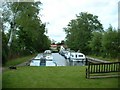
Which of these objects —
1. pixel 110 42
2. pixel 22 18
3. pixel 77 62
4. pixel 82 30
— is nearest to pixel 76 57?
pixel 77 62

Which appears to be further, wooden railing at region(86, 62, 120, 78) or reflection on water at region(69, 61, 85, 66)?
reflection on water at region(69, 61, 85, 66)

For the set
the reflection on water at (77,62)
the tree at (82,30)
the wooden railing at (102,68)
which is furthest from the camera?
the tree at (82,30)

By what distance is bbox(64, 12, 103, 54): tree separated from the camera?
2795 centimetres

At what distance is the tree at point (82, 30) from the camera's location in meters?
28.0

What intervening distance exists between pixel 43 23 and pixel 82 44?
8.72m

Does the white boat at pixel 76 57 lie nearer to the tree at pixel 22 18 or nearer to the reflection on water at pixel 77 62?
the reflection on water at pixel 77 62

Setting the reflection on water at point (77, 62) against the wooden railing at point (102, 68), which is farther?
the reflection on water at point (77, 62)

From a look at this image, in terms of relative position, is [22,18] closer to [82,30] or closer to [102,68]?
[102,68]

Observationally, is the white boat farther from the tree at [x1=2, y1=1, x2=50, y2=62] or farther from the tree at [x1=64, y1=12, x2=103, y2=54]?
the tree at [x1=64, y1=12, x2=103, y2=54]

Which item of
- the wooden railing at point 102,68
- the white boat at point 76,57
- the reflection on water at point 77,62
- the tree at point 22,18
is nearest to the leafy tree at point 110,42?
the white boat at point 76,57

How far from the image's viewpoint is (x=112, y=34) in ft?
72.8

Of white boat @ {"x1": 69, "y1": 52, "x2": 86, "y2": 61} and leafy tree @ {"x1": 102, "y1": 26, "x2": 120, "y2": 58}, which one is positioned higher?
leafy tree @ {"x1": 102, "y1": 26, "x2": 120, "y2": 58}

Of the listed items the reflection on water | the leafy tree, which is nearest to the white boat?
the reflection on water

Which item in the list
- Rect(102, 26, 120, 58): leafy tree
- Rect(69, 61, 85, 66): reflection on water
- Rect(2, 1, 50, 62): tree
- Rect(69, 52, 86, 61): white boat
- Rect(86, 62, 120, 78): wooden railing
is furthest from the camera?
Rect(102, 26, 120, 58): leafy tree
